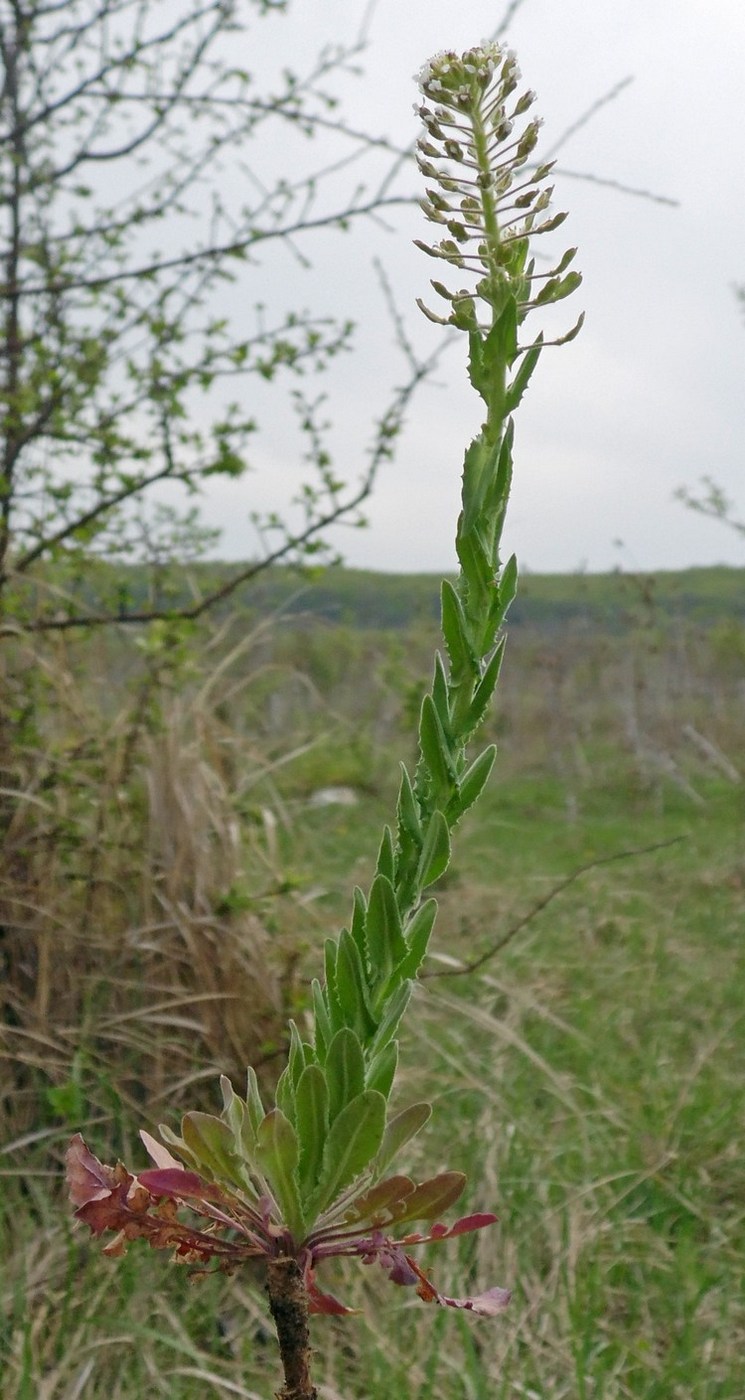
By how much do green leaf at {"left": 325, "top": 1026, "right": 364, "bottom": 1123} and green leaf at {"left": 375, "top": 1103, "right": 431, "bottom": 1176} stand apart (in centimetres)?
6

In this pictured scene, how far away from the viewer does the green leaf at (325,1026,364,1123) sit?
1.67 feet

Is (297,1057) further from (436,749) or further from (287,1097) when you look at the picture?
(436,749)

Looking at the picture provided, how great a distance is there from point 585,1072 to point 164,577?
2.22 m

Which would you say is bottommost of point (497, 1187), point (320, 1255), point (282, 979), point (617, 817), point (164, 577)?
point (617, 817)

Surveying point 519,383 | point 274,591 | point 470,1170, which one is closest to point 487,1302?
point 519,383

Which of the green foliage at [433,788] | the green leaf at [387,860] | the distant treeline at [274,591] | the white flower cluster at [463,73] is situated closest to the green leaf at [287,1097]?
the green foliage at [433,788]

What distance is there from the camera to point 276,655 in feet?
75.8

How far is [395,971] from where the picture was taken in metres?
0.53

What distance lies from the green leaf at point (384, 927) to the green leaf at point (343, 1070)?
0.04 metres

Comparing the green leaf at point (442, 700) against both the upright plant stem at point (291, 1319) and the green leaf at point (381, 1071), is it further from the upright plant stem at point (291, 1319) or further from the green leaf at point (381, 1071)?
the upright plant stem at point (291, 1319)

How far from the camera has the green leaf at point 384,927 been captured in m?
0.52

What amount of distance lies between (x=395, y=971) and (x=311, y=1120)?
0.26 feet

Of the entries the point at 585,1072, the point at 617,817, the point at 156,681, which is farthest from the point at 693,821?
the point at 156,681

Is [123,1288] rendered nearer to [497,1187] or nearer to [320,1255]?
[497,1187]
